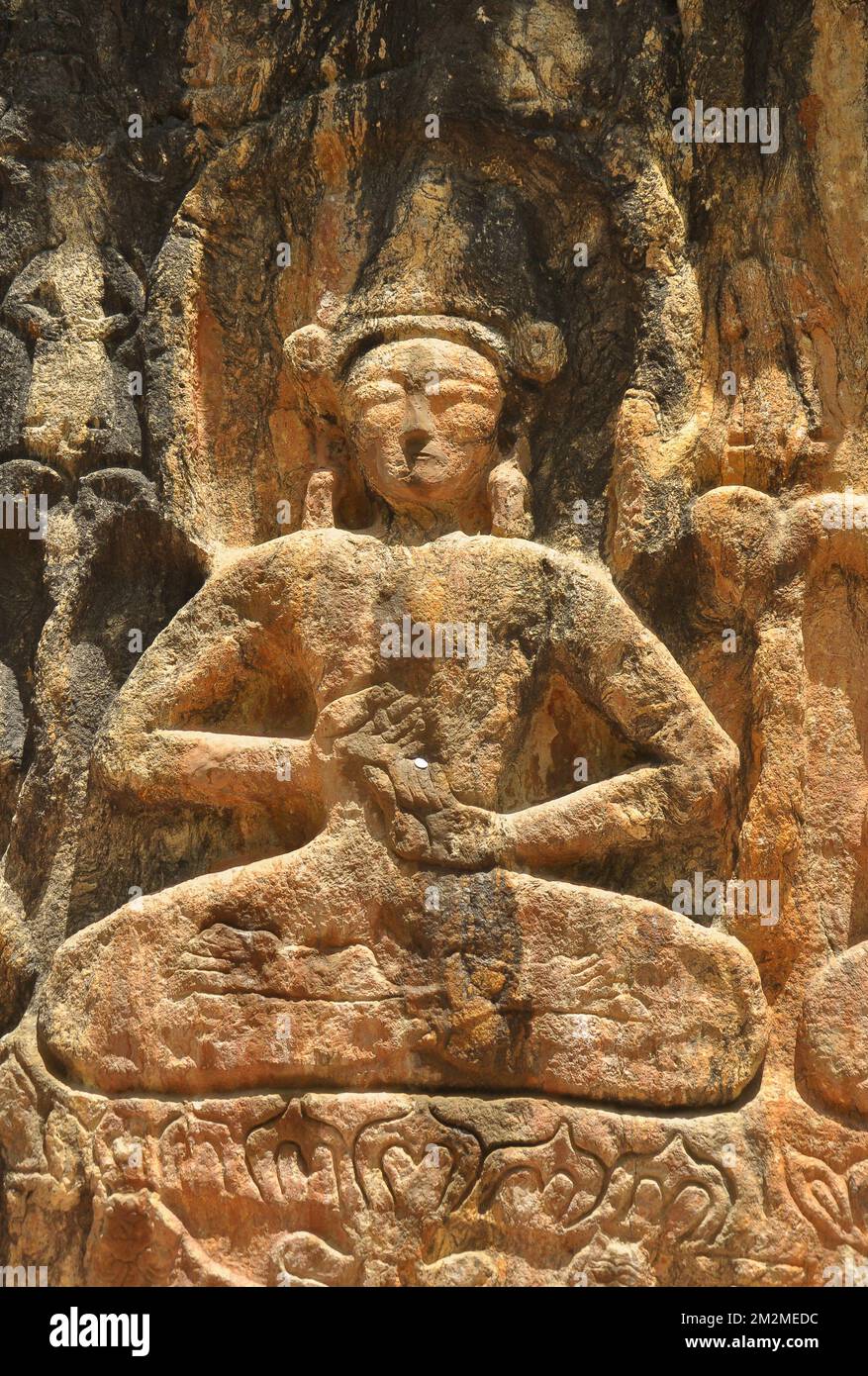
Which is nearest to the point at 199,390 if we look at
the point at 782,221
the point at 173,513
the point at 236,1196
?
the point at 173,513

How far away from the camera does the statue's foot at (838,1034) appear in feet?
19.3

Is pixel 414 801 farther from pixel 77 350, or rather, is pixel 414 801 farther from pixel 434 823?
pixel 77 350

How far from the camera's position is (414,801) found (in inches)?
241

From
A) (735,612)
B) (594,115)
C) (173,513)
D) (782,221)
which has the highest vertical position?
(594,115)

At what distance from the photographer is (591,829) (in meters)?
6.09

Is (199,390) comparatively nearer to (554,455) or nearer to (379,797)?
(554,455)

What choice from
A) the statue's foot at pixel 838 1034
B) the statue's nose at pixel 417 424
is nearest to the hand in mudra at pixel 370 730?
the statue's nose at pixel 417 424

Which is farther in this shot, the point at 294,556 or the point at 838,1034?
the point at 294,556

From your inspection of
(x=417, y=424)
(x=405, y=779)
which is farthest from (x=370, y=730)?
(x=417, y=424)

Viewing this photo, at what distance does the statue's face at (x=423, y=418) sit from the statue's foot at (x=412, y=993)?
1330 mm

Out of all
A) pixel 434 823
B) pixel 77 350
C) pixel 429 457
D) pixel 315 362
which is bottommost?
pixel 434 823

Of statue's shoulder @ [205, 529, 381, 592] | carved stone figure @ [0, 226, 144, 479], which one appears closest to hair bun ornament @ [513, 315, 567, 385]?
statue's shoulder @ [205, 529, 381, 592]

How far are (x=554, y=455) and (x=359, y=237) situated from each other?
1.07m

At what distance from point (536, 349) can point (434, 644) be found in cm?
113
